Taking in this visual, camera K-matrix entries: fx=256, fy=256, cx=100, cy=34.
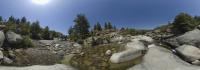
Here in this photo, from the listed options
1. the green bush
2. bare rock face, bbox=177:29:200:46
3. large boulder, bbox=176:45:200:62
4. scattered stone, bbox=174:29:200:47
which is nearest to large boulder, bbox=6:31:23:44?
the green bush

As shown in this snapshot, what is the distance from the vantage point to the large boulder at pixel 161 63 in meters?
26.5

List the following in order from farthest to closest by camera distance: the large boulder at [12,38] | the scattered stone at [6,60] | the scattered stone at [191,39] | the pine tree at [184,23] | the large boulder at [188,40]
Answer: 1. the pine tree at [184,23]
2. the large boulder at [12,38]
3. the large boulder at [188,40]
4. the scattered stone at [191,39]
5. the scattered stone at [6,60]

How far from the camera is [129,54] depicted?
30.9 meters

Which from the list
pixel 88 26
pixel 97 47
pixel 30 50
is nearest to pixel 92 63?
pixel 97 47

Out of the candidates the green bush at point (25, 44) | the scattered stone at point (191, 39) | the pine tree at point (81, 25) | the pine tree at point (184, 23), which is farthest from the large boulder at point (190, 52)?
the pine tree at point (81, 25)

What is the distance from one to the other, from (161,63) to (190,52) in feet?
17.8

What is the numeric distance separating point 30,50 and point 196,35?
23494 mm

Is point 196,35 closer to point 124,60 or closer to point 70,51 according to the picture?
point 124,60

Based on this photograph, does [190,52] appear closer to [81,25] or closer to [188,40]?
[188,40]

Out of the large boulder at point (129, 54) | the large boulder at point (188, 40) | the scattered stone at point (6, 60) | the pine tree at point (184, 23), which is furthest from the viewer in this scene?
the pine tree at point (184, 23)

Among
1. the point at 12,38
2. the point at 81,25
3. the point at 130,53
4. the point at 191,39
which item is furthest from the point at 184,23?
the point at 12,38

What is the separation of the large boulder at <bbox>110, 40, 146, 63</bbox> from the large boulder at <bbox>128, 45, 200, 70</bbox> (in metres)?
1.29

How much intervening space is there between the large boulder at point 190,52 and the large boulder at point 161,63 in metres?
1.68

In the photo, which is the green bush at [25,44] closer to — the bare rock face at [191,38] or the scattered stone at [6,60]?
the scattered stone at [6,60]
